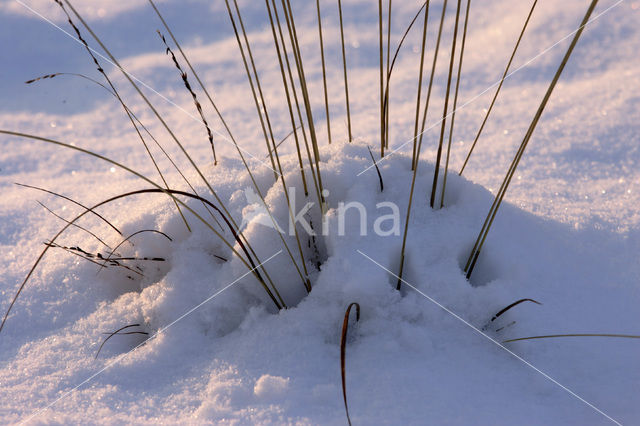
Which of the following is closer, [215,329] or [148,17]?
[215,329]

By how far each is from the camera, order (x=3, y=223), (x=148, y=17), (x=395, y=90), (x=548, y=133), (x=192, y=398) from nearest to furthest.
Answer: (x=192, y=398)
(x=3, y=223)
(x=548, y=133)
(x=395, y=90)
(x=148, y=17)

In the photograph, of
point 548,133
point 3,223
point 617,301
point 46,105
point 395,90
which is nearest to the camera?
point 617,301

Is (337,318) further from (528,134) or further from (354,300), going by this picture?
(528,134)

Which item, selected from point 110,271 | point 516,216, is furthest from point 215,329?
point 516,216

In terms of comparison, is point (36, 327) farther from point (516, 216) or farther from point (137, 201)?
point (516, 216)

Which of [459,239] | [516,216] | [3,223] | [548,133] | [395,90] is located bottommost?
[459,239]

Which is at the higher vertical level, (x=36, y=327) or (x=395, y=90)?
(x=395, y=90)

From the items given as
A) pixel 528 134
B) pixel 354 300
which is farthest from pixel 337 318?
pixel 528 134

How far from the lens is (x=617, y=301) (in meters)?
0.95

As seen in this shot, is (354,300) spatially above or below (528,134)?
below

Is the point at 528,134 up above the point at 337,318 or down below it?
above

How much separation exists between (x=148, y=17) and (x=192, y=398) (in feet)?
10.3

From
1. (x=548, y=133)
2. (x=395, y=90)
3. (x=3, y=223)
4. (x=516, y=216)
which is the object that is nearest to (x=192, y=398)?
(x=516, y=216)

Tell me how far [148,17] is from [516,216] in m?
3.04
